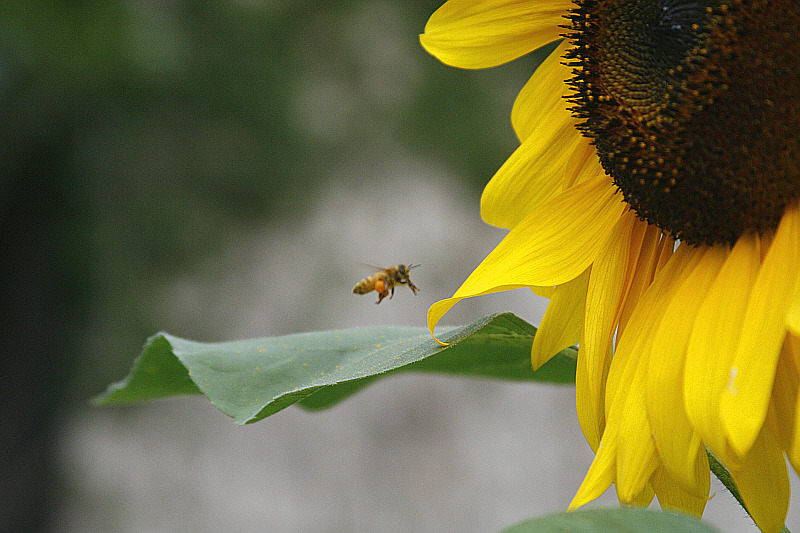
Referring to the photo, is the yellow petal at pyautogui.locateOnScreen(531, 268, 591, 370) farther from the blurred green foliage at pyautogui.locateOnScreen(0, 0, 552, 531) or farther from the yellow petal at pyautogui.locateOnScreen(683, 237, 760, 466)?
the blurred green foliage at pyautogui.locateOnScreen(0, 0, 552, 531)

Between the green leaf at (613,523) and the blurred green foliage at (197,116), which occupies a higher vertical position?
the blurred green foliage at (197,116)

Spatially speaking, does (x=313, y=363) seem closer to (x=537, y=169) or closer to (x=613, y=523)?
(x=537, y=169)

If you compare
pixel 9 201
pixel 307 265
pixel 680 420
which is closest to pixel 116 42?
pixel 9 201

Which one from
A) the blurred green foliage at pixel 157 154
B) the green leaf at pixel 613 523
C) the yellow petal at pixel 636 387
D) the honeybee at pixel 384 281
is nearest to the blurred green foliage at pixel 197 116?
the blurred green foliage at pixel 157 154

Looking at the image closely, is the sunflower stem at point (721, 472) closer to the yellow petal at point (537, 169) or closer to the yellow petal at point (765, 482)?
the yellow petal at point (765, 482)

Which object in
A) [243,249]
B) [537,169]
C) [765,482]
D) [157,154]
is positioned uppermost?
[157,154]

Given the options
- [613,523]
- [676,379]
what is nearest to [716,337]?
[676,379]
